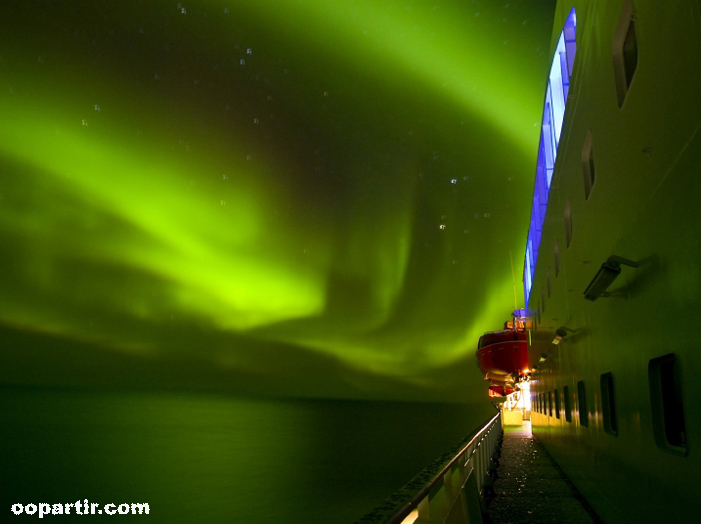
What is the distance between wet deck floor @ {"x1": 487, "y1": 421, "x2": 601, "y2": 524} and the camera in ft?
25.9

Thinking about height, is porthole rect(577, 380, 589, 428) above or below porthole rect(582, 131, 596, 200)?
below

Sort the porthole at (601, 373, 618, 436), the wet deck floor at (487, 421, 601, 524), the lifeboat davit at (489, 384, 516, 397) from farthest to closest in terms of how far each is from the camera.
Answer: the lifeboat davit at (489, 384, 516, 397), the wet deck floor at (487, 421, 601, 524), the porthole at (601, 373, 618, 436)

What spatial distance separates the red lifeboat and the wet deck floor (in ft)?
90.4

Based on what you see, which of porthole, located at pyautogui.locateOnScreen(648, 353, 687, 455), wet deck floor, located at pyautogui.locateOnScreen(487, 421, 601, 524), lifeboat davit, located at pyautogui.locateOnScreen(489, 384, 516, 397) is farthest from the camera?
lifeboat davit, located at pyautogui.locateOnScreen(489, 384, 516, 397)

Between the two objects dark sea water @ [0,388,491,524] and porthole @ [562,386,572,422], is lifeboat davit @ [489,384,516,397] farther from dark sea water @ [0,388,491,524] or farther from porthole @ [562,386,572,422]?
porthole @ [562,386,572,422]

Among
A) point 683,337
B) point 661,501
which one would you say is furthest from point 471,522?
point 683,337

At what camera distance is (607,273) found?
535cm

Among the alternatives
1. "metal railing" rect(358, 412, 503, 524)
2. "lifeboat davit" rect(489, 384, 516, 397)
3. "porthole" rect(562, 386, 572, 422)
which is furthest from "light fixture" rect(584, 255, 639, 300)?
"lifeboat davit" rect(489, 384, 516, 397)

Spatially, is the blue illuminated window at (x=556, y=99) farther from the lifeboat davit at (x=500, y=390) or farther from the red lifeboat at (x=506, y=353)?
the lifeboat davit at (x=500, y=390)

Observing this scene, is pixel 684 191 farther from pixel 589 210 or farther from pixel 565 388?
pixel 565 388

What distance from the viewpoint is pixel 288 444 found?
236ft

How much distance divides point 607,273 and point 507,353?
3872 centimetres

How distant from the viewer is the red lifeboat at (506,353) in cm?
4212

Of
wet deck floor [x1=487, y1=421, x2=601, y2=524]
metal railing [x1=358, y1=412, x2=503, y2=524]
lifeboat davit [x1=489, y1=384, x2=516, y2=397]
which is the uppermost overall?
metal railing [x1=358, y1=412, x2=503, y2=524]
